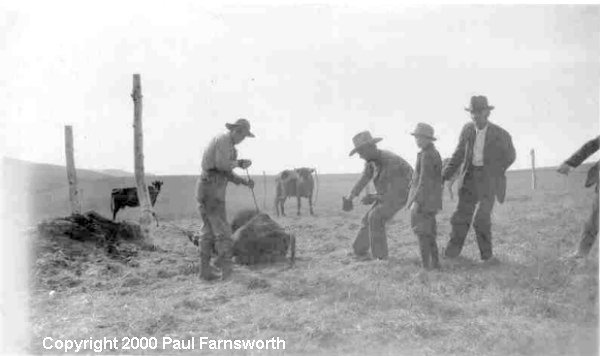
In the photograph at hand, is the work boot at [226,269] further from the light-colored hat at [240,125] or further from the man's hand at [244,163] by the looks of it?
the light-colored hat at [240,125]

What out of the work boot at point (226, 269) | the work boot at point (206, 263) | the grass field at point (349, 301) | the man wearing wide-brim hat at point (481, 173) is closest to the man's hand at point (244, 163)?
the work boot at point (206, 263)

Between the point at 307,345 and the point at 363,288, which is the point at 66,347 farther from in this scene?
the point at 363,288

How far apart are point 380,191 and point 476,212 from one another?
56.0 inches

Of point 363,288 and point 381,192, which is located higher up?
point 381,192

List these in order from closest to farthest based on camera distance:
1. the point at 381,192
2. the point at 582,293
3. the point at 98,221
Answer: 1. the point at 582,293
2. the point at 381,192
3. the point at 98,221

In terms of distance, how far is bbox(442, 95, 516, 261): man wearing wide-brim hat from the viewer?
22.7 ft

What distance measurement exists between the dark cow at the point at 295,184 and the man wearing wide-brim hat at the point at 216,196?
11.9 m

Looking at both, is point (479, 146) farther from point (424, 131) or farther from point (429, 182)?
point (429, 182)

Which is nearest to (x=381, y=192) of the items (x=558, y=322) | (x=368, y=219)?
(x=368, y=219)

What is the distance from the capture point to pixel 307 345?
4.31 m

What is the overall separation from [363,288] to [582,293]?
2.23 metres

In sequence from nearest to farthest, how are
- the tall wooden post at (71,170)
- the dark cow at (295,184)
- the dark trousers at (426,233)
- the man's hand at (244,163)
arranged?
the dark trousers at (426,233), the man's hand at (244,163), the tall wooden post at (71,170), the dark cow at (295,184)

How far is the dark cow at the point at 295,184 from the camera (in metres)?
19.3

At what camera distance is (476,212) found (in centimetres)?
711
